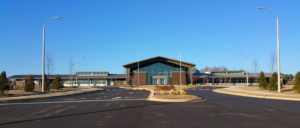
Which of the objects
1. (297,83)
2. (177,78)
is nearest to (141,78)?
(177,78)

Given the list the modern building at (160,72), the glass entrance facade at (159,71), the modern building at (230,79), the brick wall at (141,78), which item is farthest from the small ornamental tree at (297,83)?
the modern building at (230,79)

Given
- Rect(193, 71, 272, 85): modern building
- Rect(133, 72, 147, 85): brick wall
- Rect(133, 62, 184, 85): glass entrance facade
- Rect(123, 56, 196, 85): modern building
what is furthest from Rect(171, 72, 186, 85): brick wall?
Rect(193, 71, 272, 85): modern building

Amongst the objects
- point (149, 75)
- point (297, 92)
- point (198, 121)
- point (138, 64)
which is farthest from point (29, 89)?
point (149, 75)

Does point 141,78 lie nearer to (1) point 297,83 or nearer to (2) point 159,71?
(2) point 159,71

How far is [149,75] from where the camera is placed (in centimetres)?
7575

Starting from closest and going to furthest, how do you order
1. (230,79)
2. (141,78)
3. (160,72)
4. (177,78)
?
(177,78) < (141,78) < (160,72) < (230,79)

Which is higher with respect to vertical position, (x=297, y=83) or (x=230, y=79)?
(x=297, y=83)

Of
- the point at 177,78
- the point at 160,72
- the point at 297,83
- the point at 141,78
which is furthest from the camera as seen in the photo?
the point at 160,72

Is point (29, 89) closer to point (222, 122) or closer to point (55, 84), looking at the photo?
point (55, 84)

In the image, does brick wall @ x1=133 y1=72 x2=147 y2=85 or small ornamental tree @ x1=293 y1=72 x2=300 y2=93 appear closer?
small ornamental tree @ x1=293 y1=72 x2=300 y2=93

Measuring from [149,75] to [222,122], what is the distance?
217 ft

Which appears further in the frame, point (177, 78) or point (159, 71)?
point (159, 71)

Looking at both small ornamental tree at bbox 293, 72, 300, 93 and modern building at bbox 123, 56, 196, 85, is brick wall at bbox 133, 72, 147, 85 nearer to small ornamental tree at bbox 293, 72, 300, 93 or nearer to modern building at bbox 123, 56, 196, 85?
modern building at bbox 123, 56, 196, 85

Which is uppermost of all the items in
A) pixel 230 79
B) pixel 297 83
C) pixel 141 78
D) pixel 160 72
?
pixel 160 72
